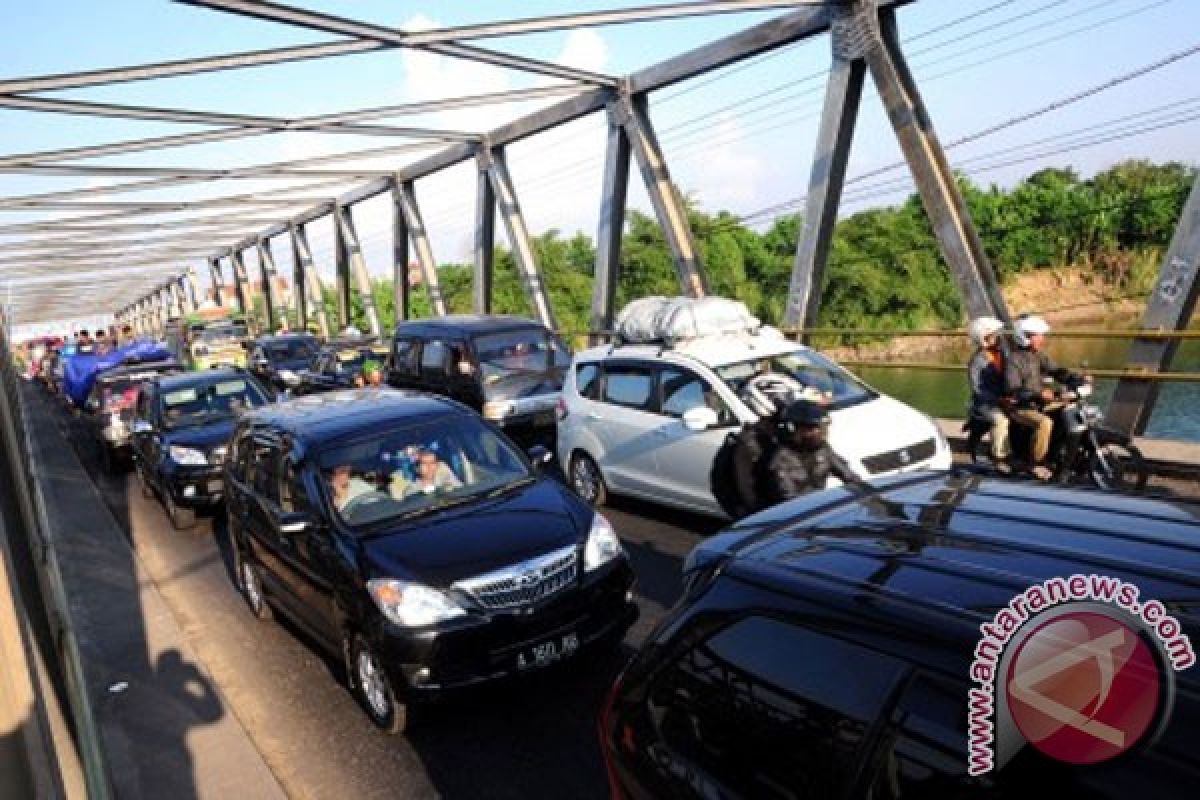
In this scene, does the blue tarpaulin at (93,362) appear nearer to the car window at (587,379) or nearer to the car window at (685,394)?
the car window at (587,379)

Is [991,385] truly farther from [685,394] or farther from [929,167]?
[929,167]

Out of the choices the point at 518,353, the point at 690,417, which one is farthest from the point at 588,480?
the point at 518,353

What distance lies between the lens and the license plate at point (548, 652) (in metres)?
4.57

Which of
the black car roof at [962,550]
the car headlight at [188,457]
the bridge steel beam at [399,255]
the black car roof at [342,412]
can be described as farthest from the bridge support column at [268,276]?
the black car roof at [962,550]

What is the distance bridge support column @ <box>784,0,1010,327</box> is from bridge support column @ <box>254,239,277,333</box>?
3884 centimetres

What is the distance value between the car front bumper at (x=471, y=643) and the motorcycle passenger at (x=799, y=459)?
1.33 m

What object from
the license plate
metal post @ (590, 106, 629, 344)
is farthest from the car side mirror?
metal post @ (590, 106, 629, 344)

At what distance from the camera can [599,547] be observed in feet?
16.8

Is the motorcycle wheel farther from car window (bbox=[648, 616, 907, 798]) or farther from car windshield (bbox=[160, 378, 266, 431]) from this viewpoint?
car windshield (bbox=[160, 378, 266, 431])

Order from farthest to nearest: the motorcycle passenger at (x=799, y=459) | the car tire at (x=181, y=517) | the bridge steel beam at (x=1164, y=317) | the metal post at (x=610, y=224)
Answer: the metal post at (x=610, y=224) < the car tire at (x=181, y=517) < the bridge steel beam at (x=1164, y=317) < the motorcycle passenger at (x=799, y=459)

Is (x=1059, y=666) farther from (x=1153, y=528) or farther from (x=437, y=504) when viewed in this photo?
(x=437, y=504)

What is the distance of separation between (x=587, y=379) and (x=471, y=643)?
4.80 meters

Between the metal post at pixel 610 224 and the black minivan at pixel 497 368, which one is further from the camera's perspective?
the metal post at pixel 610 224

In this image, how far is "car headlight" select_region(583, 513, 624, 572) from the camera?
4.99m
